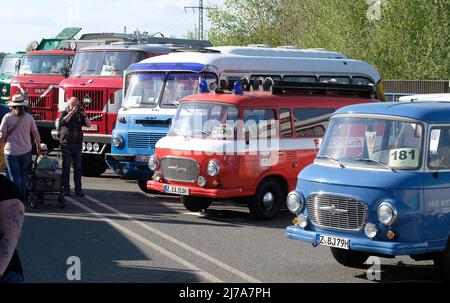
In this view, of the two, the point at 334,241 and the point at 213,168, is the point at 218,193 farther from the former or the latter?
the point at 334,241

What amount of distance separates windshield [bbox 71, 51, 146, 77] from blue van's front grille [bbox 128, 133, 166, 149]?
286 cm

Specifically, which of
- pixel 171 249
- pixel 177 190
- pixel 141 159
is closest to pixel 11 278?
pixel 171 249

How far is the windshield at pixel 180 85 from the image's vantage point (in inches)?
688

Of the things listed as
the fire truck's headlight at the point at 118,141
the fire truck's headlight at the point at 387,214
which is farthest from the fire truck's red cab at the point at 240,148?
the fire truck's headlight at the point at 387,214

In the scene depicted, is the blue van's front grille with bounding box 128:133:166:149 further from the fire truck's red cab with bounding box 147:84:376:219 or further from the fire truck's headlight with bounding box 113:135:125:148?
the fire truck's red cab with bounding box 147:84:376:219

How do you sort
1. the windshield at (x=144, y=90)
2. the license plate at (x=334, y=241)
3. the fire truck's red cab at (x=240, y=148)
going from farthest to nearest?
the windshield at (x=144, y=90)
the fire truck's red cab at (x=240, y=148)
the license plate at (x=334, y=241)

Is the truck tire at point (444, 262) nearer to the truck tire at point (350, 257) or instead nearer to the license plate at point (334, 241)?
the license plate at point (334, 241)

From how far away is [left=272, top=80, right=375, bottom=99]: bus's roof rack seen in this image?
1597 centimetres

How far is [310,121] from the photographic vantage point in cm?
1608

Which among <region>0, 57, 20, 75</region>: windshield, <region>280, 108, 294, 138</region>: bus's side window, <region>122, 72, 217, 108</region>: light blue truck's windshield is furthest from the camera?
<region>0, 57, 20, 75</region>: windshield

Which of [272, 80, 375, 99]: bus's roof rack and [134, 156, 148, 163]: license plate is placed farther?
[134, 156, 148, 163]: license plate

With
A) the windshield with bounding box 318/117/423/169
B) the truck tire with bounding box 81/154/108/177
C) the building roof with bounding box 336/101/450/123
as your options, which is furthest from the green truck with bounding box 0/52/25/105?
the building roof with bounding box 336/101/450/123

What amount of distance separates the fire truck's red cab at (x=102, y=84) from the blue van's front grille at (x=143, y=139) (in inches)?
86.4
